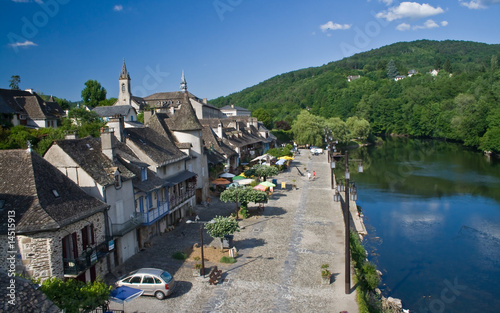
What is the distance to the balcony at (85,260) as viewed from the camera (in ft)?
53.4

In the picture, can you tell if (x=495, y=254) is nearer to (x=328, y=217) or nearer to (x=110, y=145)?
(x=328, y=217)

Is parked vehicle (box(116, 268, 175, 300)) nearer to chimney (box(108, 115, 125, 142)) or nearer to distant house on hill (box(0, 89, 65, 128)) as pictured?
chimney (box(108, 115, 125, 142))

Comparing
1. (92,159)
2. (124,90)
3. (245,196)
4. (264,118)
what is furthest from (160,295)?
(264,118)

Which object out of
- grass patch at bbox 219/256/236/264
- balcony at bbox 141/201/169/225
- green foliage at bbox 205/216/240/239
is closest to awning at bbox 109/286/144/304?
grass patch at bbox 219/256/236/264

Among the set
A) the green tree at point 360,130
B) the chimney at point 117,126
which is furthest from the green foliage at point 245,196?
the green tree at point 360,130

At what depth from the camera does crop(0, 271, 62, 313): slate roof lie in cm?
832

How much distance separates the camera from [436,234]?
31203 millimetres

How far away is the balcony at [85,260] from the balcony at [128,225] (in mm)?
1382

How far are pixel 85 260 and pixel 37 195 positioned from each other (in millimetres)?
3389

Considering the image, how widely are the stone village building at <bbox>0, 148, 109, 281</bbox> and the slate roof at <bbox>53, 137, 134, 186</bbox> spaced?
129 centimetres

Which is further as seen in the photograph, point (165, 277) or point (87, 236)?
point (87, 236)

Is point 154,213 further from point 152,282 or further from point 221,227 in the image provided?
point 152,282

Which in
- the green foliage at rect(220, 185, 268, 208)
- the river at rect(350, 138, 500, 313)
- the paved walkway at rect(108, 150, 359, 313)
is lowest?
the river at rect(350, 138, 500, 313)

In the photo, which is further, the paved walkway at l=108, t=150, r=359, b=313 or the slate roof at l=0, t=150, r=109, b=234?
the paved walkway at l=108, t=150, r=359, b=313
